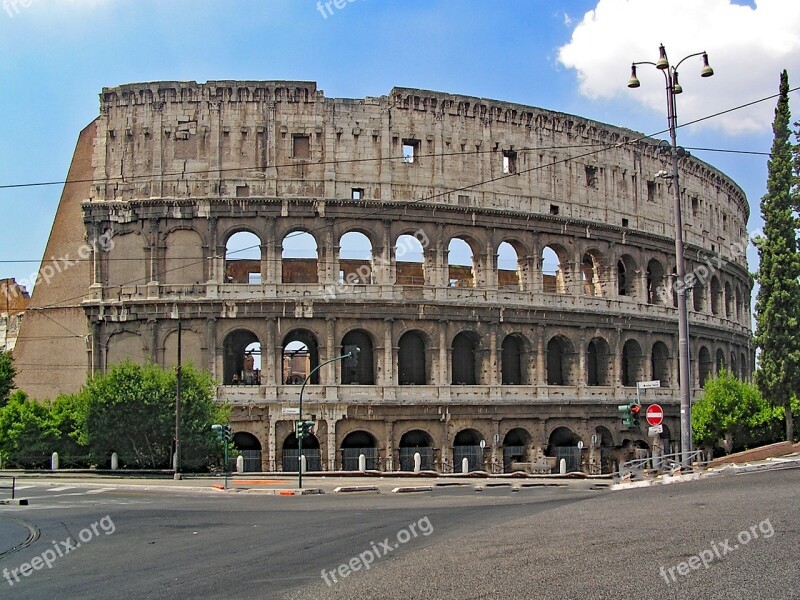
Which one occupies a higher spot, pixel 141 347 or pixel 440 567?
pixel 141 347

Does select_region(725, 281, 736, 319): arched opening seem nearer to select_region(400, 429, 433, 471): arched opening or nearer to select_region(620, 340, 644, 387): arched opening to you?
→ select_region(620, 340, 644, 387): arched opening

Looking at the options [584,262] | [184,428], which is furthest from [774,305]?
[184,428]

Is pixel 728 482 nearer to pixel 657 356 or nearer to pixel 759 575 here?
pixel 759 575

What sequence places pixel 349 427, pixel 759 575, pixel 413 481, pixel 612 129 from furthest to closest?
pixel 612 129 < pixel 349 427 < pixel 413 481 < pixel 759 575

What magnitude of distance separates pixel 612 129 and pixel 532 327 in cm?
1124

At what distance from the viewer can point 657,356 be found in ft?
146

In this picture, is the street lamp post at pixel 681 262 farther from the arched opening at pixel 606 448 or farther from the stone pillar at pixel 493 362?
the arched opening at pixel 606 448

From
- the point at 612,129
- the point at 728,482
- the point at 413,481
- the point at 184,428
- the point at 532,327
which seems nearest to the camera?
the point at 728,482

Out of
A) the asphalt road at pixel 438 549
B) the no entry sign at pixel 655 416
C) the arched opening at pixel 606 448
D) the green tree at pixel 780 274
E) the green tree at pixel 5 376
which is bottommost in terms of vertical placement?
the arched opening at pixel 606 448

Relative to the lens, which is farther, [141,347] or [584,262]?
[584,262]

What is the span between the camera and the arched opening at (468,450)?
3731 centimetres

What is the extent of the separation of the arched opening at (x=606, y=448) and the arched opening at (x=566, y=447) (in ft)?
3.91

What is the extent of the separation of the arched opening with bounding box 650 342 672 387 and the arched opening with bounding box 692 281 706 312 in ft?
13.1

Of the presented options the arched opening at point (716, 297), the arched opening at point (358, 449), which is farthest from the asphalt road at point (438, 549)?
the arched opening at point (716, 297)
